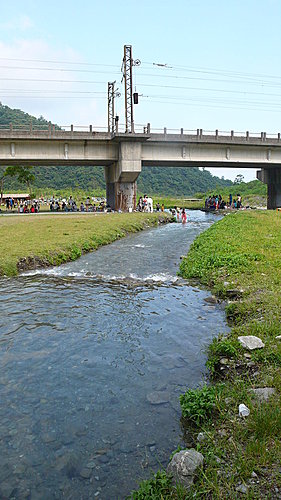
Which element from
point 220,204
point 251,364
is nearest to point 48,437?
point 251,364

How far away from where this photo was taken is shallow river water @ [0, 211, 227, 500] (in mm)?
4426

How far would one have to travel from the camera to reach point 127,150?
44875 mm

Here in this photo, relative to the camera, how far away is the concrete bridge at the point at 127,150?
43.4 meters

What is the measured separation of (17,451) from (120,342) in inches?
138

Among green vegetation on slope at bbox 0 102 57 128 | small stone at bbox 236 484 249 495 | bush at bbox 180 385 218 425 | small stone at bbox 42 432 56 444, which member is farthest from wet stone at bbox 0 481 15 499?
green vegetation on slope at bbox 0 102 57 128

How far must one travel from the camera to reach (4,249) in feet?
56.9

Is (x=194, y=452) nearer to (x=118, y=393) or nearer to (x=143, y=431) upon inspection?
(x=143, y=431)

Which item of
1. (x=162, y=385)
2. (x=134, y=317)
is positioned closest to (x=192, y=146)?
(x=134, y=317)

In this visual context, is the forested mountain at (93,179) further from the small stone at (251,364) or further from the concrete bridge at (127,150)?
the small stone at (251,364)

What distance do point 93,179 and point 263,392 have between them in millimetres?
110581

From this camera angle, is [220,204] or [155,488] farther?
[220,204]

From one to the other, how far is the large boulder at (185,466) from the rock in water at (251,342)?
284 centimetres

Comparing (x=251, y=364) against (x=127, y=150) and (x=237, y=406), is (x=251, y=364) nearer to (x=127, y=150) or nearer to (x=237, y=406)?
(x=237, y=406)

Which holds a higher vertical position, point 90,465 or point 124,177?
point 124,177
